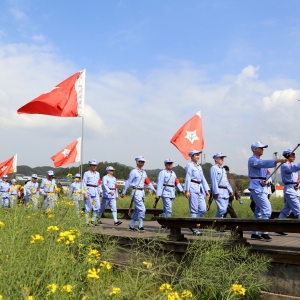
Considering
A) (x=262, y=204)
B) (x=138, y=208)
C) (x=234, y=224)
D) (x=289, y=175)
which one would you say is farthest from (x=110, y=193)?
(x=234, y=224)

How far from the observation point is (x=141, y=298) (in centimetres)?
348

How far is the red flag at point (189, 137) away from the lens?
11.1 metres

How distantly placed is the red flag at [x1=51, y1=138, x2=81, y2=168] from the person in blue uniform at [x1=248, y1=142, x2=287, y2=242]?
348 inches

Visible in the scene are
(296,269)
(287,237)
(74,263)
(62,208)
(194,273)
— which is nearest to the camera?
(74,263)

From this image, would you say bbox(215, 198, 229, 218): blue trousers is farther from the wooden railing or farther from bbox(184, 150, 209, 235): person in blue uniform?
the wooden railing

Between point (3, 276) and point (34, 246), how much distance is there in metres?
0.67

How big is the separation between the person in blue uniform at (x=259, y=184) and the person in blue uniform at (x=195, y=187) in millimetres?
1363

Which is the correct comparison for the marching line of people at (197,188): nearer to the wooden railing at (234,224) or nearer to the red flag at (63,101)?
the wooden railing at (234,224)

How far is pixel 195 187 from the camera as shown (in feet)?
29.0

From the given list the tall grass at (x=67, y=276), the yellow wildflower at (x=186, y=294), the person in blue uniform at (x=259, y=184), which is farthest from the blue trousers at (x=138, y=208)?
the yellow wildflower at (x=186, y=294)

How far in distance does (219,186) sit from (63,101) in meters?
4.55

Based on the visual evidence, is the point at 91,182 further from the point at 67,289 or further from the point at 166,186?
the point at 67,289

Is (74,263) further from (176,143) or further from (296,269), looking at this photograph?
(176,143)

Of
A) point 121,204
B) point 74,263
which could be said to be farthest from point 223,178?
point 121,204
